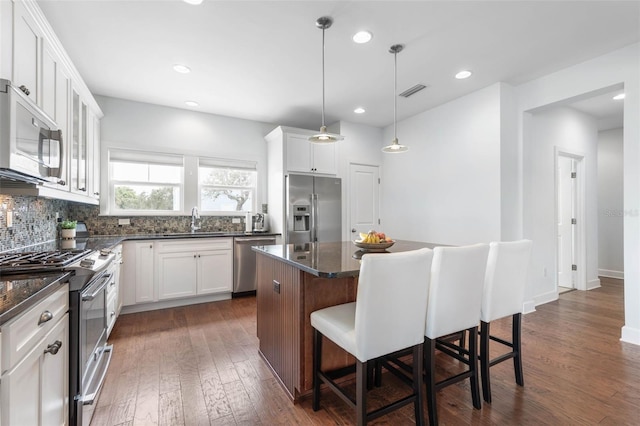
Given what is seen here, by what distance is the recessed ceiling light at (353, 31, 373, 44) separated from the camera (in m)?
2.45

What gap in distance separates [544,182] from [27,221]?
18.5 feet

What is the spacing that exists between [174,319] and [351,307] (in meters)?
2.47

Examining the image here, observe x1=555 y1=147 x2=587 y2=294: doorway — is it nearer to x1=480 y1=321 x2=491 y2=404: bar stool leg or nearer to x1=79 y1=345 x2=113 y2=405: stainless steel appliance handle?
x1=480 y1=321 x2=491 y2=404: bar stool leg

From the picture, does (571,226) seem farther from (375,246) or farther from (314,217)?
(375,246)

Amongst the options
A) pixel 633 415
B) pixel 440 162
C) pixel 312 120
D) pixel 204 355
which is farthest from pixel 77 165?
pixel 633 415

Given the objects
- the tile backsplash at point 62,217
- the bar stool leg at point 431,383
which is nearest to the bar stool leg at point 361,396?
the bar stool leg at point 431,383

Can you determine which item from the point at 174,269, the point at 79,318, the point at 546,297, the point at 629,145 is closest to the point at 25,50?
the point at 79,318

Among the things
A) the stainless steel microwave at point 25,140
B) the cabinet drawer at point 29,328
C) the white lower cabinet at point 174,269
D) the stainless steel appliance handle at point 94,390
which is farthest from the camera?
the white lower cabinet at point 174,269

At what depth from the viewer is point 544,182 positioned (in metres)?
3.80

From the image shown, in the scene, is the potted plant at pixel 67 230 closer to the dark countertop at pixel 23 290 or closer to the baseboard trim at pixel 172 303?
the baseboard trim at pixel 172 303

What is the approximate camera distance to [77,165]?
2654 mm

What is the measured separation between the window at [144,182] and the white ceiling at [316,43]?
830 millimetres

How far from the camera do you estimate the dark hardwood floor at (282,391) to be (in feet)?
5.61

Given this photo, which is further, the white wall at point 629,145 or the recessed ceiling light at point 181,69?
the recessed ceiling light at point 181,69
